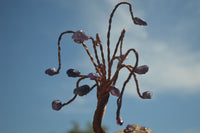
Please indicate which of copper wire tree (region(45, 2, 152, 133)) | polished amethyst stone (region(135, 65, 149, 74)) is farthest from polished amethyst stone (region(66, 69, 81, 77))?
polished amethyst stone (region(135, 65, 149, 74))

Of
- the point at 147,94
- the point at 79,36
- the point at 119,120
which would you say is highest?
the point at 79,36

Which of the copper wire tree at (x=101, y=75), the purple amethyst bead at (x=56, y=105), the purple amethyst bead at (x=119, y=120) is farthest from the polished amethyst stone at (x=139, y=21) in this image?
the purple amethyst bead at (x=56, y=105)

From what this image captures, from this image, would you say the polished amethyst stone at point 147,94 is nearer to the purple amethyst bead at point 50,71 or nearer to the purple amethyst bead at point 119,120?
the purple amethyst bead at point 119,120

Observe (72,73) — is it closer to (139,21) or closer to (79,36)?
(79,36)

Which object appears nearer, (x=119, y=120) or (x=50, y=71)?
(x=119, y=120)

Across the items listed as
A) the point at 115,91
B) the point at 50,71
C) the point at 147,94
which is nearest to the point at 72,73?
the point at 50,71

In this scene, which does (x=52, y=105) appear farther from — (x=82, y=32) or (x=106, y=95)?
(x=82, y=32)

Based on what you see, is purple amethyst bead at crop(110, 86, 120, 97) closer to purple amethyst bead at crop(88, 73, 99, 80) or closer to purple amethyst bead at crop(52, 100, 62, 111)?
purple amethyst bead at crop(88, 73, 99, 80)

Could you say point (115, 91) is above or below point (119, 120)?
above

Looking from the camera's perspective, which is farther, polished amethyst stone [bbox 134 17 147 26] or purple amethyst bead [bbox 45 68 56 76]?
purple amethyst bead [bbox 45 68 56 76]

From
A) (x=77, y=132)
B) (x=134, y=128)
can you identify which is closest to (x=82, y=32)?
(x=134, y=128)

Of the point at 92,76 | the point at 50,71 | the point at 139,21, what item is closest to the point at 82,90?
the point at 92,76
